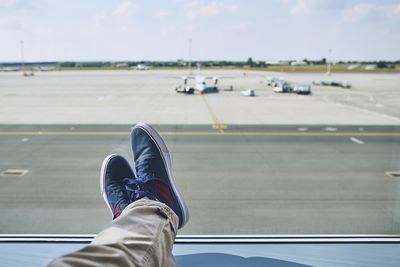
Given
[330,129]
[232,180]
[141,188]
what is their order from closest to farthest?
[141,188], [232,180], [330,129]

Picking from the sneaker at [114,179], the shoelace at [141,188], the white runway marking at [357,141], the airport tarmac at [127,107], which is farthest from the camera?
the white runway marking at [357,141]

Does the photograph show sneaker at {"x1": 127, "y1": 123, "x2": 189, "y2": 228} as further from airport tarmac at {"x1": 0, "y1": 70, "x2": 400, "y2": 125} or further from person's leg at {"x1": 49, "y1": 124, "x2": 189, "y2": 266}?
airport tarmac at {"x1": 0, "y1": 70, "x2": 400, "y2": 125}

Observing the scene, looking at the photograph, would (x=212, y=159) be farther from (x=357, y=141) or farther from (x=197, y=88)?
(x=197, y=88)

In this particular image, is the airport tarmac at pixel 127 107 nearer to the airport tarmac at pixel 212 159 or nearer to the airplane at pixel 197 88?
the airport tarmac at pixel 212 159

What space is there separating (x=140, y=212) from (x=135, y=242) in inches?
7.7

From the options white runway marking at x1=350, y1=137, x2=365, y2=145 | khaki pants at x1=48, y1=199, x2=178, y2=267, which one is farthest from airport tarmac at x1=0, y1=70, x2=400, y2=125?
khaki pants at x1=48, y1=199, x2=178, y2=267

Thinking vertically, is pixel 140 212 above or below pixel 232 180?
above

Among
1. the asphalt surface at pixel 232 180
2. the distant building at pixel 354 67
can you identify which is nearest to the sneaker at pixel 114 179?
the asphalt surface at pixel 232 180

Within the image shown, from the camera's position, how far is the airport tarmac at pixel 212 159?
9.20ft

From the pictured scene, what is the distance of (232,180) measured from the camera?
160 inches

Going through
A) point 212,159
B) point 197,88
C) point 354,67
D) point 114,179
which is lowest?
point 212,159

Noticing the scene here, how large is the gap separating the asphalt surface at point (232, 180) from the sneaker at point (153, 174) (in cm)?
49

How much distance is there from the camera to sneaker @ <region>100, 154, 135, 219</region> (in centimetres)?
156

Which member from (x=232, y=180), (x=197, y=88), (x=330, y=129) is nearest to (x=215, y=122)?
(x=330, y=129)
